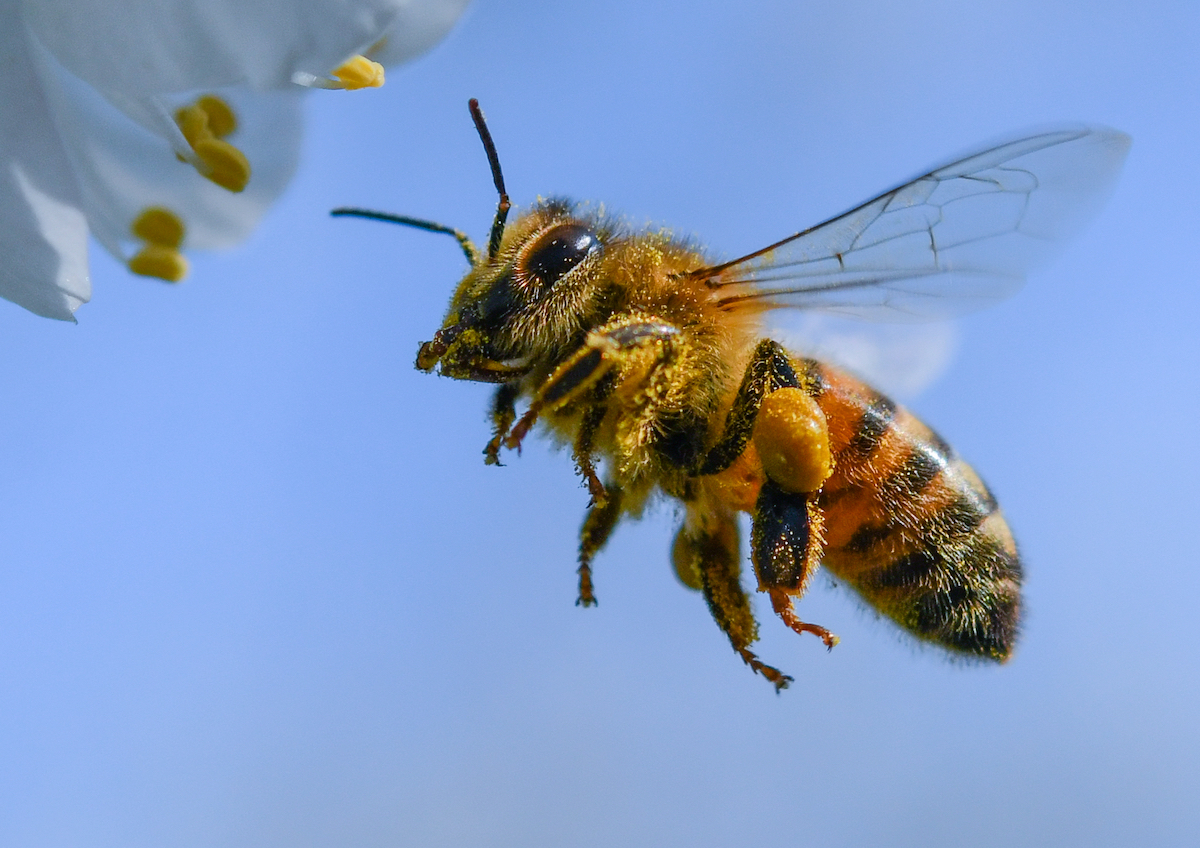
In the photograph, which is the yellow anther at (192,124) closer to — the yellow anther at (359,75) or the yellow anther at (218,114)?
the yellow anther at (218,114)

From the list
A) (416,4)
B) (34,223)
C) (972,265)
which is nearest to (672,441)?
(972,265)

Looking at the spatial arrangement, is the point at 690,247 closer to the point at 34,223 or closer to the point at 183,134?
the point at 183,134

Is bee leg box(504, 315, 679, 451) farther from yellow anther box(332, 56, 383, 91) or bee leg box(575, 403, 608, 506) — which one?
yellow anther box(332, 56, 383, 91)

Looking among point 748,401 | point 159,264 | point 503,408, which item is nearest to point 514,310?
point 503,408

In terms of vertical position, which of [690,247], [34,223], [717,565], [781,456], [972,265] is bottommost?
[34,223]

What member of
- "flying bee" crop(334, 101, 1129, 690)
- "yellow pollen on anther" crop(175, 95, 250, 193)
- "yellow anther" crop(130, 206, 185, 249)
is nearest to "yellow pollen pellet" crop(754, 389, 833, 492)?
"flying bee" crop(334, 101, 1129, 690)

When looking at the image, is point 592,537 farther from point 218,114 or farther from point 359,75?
point 218,114
